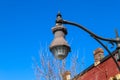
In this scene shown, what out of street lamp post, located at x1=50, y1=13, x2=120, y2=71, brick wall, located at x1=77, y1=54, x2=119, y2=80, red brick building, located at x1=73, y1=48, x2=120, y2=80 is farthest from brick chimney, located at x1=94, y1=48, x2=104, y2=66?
street lamp post, located at x1=50, y1=13, x2=120, y2=71

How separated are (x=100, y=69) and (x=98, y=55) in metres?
1.18

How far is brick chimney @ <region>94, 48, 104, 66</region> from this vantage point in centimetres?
2129

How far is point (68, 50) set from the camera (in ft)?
23.3

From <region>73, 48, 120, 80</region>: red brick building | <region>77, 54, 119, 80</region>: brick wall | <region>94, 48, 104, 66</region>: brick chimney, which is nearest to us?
<region>77, 54, 119, 80</region>: brick wall

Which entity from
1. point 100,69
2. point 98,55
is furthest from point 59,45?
point 98,55

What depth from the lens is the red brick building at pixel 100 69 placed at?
19.7 metres

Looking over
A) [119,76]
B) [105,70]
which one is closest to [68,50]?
[119,76]

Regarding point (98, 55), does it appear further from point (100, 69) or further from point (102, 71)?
point (102, 71)

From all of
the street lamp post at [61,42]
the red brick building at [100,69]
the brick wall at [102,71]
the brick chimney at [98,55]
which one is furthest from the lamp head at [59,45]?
the brick chimney at [98,55]

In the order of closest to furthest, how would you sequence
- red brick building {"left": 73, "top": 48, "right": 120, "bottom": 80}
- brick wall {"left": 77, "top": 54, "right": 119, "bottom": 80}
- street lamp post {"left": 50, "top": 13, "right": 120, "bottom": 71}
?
1. street lamp post {"left": 50, "top": 13, "right": 120, "bottom": 71}
2. brick wall {"left": 77, "top": 54, "right": 119, "bottom": 80}
3. red brick building {"left": 73, "top": 48, "right": 120, "bottom": 80}

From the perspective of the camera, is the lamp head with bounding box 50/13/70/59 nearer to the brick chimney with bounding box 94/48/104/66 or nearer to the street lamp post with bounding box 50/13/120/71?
the street lamp post with bounding box 50/13/120/71

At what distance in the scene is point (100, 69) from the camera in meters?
20.9

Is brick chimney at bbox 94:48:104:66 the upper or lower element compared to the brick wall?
upper

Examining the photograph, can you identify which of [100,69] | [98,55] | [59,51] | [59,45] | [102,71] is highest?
[98,55]
